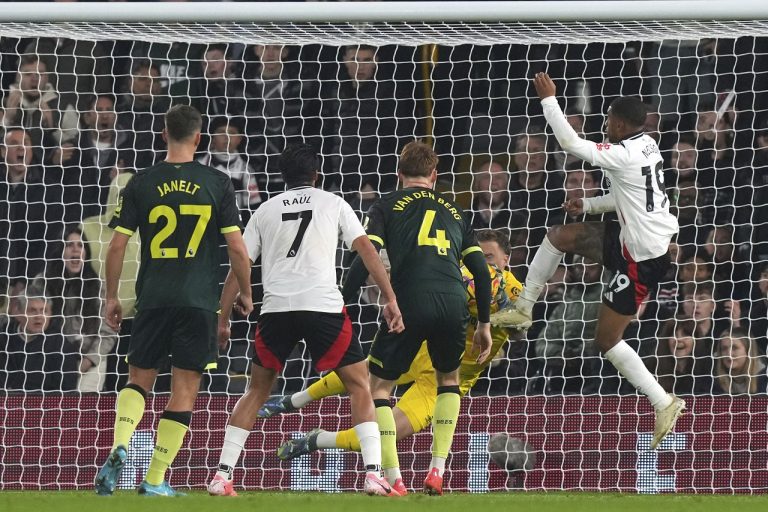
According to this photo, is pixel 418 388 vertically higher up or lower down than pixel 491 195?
lower down

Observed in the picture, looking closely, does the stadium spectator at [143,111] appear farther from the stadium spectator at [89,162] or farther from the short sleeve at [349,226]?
the short sleeve at [349,226]

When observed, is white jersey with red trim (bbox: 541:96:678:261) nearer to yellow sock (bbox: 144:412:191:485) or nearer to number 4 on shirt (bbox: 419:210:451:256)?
number 4 on shirt (bbox: 419:210:451:256)

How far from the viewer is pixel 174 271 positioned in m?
7.17

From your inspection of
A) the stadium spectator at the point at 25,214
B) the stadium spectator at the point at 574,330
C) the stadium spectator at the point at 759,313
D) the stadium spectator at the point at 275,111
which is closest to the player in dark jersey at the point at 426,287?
the stadium spectator at the point at 574,330

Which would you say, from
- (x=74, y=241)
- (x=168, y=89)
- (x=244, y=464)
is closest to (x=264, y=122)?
(x=168, y=89)

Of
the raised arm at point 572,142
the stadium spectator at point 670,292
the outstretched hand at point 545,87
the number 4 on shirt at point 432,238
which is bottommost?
the stadium spectator at point 670,292

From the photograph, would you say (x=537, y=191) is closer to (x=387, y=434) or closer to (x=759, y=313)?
(x=759, y=313)

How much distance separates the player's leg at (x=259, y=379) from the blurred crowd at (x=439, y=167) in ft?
7.65

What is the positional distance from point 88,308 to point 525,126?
11.4 feet

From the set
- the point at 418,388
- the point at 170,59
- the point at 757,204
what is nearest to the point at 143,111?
the point at 170,59

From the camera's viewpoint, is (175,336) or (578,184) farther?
(578,184)

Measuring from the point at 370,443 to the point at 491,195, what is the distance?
126 inches

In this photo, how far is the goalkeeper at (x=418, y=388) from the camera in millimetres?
8508

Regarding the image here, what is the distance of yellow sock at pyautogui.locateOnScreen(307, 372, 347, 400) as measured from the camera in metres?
8.64
